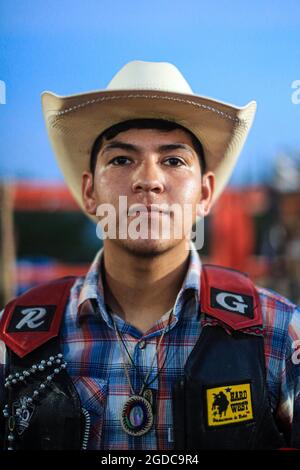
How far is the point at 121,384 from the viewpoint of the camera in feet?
5.50

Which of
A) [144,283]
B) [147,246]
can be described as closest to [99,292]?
[144,283]

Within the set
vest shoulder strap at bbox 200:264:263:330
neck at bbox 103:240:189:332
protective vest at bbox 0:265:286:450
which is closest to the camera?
protective vest at bbox 0:265:286:450

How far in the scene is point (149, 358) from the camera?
1.70 m

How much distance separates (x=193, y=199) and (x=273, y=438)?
2.49 ft

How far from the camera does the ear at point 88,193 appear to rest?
189 cm

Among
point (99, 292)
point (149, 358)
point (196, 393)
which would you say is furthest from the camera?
point (99, 292)

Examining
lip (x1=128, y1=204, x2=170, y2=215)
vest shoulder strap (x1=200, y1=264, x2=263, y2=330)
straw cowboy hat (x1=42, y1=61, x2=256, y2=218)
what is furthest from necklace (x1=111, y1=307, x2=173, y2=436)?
straw cowboy hat (x1=42, y1=61, x2=256, y2=218)

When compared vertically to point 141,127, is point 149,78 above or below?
above

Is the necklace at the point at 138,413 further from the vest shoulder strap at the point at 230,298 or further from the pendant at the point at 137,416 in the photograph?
the vest shoulder strap at the point at 230,298

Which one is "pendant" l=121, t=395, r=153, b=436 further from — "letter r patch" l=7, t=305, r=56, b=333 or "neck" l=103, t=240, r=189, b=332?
"letter r patch" l=7, t=305, r=56, b=333

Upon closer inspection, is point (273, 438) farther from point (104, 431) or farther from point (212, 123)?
point (212, 123)

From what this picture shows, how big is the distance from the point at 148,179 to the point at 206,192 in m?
0.31

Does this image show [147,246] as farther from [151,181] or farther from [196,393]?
[196,393]

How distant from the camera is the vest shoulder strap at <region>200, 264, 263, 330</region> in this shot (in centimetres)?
169
